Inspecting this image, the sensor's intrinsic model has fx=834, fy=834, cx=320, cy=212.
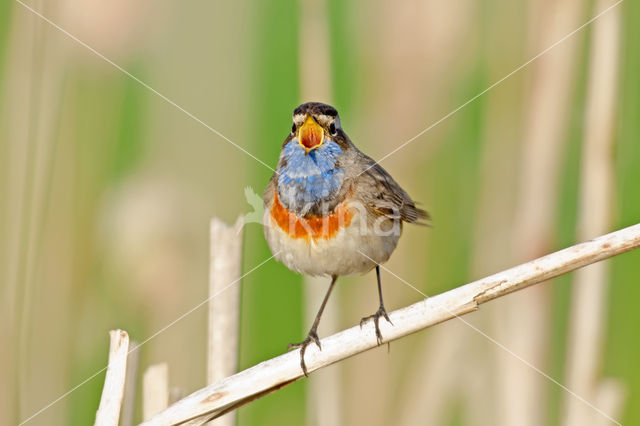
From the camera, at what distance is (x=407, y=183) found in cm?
327

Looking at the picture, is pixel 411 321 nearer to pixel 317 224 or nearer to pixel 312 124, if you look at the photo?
pixel 317 224

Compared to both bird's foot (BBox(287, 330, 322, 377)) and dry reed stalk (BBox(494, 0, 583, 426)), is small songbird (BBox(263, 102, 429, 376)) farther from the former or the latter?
dry reed stalk (BBox(494, 0, 583, 426))

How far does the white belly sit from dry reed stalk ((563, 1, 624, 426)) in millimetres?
703

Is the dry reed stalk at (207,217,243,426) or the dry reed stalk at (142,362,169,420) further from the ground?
the dry reed stalk at (207,217,243,426)

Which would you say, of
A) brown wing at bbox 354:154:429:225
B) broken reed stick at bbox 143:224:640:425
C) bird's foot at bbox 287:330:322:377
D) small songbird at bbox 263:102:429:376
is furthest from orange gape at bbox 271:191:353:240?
broken reed stick at bbox 143:224:640:425

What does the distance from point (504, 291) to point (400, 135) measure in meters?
1.19

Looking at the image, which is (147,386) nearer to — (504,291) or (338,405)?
(338,405)

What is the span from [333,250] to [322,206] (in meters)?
0.14

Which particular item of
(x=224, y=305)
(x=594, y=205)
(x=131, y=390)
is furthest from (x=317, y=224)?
(x=594, y=205)

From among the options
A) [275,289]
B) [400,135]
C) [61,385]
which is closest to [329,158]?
[400,135]

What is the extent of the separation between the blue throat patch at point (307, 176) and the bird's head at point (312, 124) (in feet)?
0.07

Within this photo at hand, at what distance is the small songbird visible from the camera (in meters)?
2.57

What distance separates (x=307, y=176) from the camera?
2600 mm

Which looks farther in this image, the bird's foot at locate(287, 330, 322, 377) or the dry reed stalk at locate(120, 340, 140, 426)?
the dry reed stalk at locate(120, 340, 140, 426)
